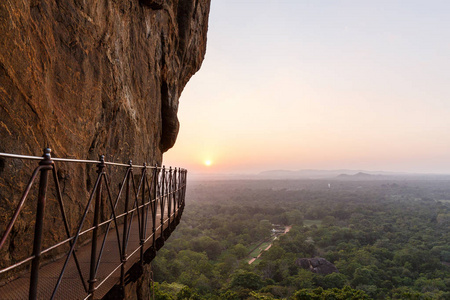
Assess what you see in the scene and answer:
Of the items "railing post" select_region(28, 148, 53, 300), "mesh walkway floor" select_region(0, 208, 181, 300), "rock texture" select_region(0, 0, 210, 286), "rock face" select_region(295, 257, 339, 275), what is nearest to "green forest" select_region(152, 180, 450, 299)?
"rock face" select_region(295, 257, 339, 275)

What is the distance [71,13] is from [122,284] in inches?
181

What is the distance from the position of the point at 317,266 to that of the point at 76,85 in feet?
163

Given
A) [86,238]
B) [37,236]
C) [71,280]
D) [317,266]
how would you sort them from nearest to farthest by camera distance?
[37,236]
[71,280]
[86,238]
[317,266]

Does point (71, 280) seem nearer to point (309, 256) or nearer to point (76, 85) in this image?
point (76, 85)

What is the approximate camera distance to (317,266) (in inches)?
1828

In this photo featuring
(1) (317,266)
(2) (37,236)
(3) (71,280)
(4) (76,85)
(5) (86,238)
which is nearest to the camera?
(2) (37,236)

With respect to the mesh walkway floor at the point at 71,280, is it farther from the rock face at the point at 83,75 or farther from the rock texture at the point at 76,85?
the rock face at the point at 83,75

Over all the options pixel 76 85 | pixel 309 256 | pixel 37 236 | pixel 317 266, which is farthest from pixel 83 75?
pixel 309 256

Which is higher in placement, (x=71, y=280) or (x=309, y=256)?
(x=71, y=280)

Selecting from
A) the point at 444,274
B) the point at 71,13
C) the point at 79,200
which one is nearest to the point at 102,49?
the point at 71,13

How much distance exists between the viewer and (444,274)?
44.2 metres

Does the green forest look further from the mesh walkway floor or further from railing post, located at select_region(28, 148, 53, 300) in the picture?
railing post, located at select_region(28, 148, 53, 300)

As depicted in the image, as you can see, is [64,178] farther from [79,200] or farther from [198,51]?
[198,51]

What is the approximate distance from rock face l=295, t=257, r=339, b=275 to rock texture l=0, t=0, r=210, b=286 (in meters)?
44.1
